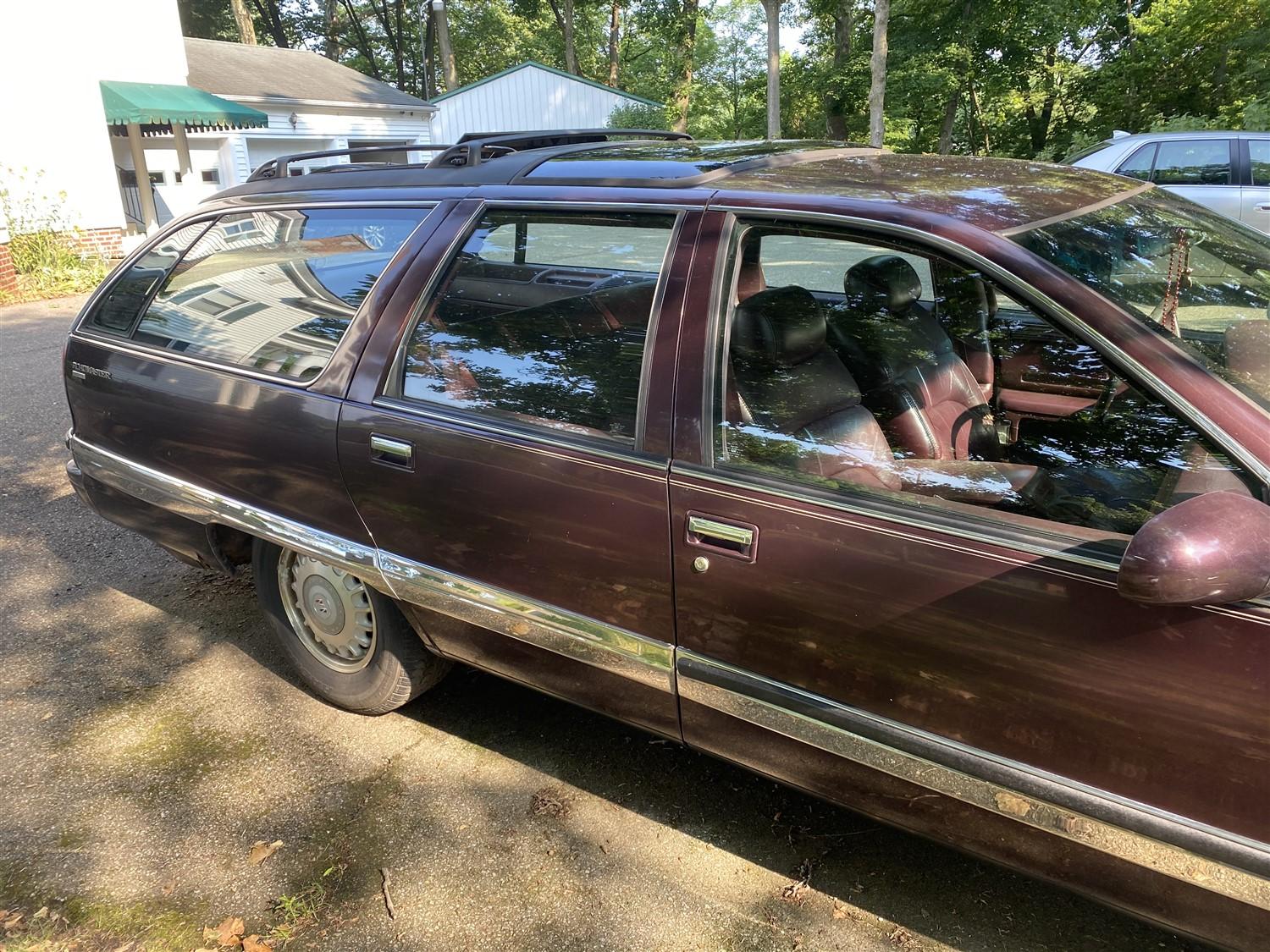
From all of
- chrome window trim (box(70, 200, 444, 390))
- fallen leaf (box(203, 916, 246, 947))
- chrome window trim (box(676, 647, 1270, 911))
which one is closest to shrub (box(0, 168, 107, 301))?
chrome window trim (box(70, 200, 444, 390))

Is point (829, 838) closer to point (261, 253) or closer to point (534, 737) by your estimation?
point (534, 737)

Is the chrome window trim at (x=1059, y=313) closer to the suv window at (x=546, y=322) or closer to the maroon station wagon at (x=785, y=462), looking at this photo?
the maroon station wagon at (x=785, y=462)

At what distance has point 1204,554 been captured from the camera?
132 centimetres

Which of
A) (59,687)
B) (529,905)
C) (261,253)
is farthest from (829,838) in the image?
(59,687)

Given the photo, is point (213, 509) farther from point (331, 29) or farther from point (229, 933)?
point (331, 29)

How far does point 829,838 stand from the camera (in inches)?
98.0

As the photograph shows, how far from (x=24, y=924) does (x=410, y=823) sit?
38.0 inches

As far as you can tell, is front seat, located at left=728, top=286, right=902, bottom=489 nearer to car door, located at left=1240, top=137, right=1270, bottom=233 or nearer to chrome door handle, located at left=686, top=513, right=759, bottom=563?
chrome door handle, located at left=686, top=513, right=759, bottom=563

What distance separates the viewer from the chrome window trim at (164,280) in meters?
2.57

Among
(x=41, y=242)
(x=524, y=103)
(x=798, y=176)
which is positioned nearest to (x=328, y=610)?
(x=798, y=176)

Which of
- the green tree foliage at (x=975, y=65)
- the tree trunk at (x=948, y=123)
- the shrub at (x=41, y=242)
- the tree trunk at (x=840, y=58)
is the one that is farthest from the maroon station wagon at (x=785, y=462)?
the tree trunk at (x=840, y=58)

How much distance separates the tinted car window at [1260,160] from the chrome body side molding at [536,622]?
9.58m

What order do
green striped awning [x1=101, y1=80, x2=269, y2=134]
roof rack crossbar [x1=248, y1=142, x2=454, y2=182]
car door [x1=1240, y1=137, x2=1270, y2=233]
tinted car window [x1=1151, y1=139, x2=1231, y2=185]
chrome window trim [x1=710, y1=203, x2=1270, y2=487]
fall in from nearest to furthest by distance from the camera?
chrome window trim [x1=710, y1=203, x2=1270, y2=487]
roof rack crossbar [x1=248, y1=142, x2=454, y2=182]
car door [x1=1240, y1=137, x2=1270, y2=233]
tinted car window [x1=1151, y1=139, x2=1231, y2=185]
green striped awning [x1=101, y1=80, x2=269, y2=134]

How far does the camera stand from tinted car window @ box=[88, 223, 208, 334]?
316cm
